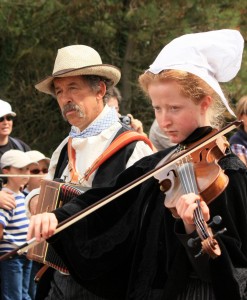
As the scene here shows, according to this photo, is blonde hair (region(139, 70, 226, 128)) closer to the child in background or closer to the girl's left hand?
the girl's left hand

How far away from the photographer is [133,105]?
44.9ft

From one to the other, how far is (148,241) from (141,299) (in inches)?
9.3

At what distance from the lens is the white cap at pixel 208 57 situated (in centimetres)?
324

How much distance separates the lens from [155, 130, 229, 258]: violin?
2.83 m

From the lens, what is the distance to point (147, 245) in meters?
3.36

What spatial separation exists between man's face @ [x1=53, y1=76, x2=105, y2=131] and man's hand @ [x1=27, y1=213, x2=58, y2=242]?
125 centimetres

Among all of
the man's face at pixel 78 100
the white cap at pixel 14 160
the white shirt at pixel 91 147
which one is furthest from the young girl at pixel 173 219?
the white cap at pixel 14 160

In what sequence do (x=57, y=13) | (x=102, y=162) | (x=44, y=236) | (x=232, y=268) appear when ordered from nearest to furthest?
(x=232, y=268) < (x=44, y=236) < (x=102, y=162) < (x=57, y=13)

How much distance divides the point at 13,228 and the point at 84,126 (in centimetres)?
224

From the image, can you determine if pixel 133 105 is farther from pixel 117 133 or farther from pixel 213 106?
pixel 213 106

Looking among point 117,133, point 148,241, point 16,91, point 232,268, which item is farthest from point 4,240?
point 16,91

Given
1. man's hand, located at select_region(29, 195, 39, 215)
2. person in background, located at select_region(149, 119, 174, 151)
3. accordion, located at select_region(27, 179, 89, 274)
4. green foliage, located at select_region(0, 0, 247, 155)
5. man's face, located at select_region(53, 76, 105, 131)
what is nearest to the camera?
accordion, located at select_region(27, 179, 89, 274)

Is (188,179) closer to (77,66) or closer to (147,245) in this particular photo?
(147,245)

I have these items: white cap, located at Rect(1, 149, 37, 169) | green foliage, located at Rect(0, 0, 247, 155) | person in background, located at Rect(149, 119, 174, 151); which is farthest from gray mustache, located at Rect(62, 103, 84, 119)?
green foliage, located at Rect(0, 0, 247, 155)
